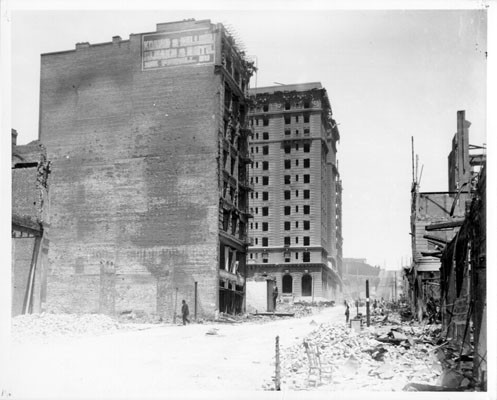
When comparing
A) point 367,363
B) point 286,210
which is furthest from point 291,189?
point 367,363

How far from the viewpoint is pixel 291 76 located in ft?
91.7

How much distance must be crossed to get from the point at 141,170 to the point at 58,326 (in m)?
18.6

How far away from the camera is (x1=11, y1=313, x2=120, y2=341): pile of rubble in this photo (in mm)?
27777

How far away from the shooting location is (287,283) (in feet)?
294

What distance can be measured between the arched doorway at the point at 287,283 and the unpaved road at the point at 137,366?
A: 201 feet

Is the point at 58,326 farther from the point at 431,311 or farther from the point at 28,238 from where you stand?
the point at 431,311

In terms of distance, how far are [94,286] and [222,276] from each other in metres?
9.75

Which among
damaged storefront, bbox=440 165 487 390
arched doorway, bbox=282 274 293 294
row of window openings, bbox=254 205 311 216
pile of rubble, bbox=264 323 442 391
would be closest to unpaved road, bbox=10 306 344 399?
pile of rubble, bbox=264 323 442 391

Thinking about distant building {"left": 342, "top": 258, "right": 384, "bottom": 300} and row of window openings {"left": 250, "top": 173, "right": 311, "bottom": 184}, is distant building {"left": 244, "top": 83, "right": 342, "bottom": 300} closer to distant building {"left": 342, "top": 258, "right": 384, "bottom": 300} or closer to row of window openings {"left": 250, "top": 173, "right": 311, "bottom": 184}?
row of window openings {"left": 250, "top": 173, "right": 311, "bottom": 184}

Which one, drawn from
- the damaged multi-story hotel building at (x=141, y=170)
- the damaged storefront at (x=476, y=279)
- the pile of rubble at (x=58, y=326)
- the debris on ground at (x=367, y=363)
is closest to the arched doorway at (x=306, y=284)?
the damaged multi-story hotel building at (x=141, y=170)

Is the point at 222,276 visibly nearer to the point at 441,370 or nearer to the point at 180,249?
the point at 180,249

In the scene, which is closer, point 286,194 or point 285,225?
point 285,225

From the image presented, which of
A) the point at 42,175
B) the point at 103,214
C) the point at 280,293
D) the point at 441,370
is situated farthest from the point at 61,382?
the point at 280,293

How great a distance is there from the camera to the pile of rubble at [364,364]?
1452 cm
